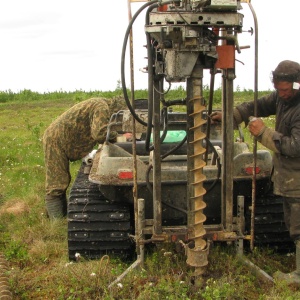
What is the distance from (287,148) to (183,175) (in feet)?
3.02

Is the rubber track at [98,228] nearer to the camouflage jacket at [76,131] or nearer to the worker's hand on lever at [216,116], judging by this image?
the worker's hand on lever at [216,116]

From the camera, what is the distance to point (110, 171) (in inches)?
196

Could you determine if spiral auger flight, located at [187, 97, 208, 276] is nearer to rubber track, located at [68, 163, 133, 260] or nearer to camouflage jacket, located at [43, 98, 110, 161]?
rubber track, located at [68, 163, 133, 260]

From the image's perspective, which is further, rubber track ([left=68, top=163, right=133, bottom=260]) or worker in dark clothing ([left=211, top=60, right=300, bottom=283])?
rubber track ([left=68, top=163, right=133, bottom=260])

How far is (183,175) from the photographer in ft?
16.2

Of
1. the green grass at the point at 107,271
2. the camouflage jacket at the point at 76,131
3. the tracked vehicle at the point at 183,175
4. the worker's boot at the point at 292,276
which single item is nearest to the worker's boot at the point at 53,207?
the green grass at the point at 107,271

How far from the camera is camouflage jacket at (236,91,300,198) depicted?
14.9ft

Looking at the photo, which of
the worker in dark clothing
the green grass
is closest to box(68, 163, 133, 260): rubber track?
the green grass

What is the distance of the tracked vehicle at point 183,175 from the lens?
13.5 ft

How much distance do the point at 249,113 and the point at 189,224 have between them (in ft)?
3.88

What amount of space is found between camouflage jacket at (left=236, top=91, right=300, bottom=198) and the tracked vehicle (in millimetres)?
201

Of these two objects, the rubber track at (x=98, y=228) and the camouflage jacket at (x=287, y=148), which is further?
the rubber track at (x=98, y=228)

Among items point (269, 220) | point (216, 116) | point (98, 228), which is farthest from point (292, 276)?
point (98, 228)

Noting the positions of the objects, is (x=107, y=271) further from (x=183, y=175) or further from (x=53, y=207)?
(x=53, y=207)
